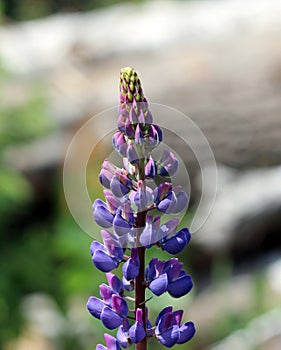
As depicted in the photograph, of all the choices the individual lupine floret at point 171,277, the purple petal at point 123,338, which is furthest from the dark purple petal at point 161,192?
the purple petal at point 123,338

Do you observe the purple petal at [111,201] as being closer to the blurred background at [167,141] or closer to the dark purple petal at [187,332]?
the dark purple petal at [187,332]

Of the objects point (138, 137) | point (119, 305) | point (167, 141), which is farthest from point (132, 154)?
point (167, 141)

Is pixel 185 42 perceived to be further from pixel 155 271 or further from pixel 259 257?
pixel 155 271

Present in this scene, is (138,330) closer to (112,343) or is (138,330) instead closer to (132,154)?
(112,343)

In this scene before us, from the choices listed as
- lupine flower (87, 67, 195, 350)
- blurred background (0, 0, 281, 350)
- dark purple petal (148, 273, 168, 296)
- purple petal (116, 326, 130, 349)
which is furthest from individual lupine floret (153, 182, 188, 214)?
blurred background (0, 0, 281, 350)

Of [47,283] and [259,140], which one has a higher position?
[259,140]

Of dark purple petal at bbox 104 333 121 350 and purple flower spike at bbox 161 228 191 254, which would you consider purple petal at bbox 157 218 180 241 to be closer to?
purple flower spike at bbox 161 228 191 254

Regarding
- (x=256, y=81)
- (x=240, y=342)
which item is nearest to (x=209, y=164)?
(x=256, y=81)
